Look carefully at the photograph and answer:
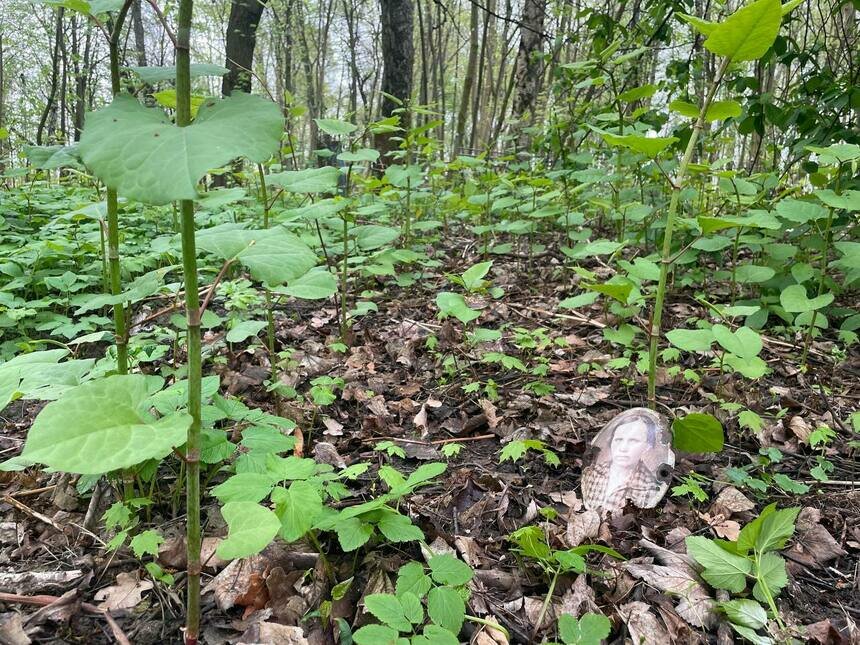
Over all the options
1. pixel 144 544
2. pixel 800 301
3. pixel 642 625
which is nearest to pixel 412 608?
pixel 642 625

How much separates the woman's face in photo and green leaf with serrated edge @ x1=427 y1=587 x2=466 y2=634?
0.81 metres

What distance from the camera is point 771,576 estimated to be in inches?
51.2

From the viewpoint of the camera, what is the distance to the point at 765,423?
2.03 metres

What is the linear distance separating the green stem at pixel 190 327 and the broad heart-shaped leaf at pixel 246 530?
0.07 metres

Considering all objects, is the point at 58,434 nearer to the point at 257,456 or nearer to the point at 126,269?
the point at 257,456

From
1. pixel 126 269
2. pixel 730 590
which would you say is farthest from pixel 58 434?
pixel 126 269

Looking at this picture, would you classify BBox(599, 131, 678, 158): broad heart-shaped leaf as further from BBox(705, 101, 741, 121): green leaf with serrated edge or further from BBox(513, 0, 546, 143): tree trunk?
BBox(513, 0, 546, 143): tree trunk

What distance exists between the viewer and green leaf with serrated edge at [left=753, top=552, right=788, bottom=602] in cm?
128

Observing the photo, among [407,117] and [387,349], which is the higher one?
[407,117]

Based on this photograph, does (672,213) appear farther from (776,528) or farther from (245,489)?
(245,489)

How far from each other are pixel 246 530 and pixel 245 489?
21 centimetres

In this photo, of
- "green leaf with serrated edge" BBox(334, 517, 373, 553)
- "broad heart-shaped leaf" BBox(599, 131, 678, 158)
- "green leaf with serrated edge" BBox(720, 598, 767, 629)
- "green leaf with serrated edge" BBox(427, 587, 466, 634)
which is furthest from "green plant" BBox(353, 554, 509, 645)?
"broad heart-shaped leaf" BBox(599, 131, 678, 158)

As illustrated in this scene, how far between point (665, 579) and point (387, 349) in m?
1.79

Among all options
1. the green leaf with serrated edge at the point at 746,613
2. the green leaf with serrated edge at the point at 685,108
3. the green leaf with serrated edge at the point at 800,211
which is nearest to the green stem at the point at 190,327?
the green leaf with serrated edge at the point at 746,613
